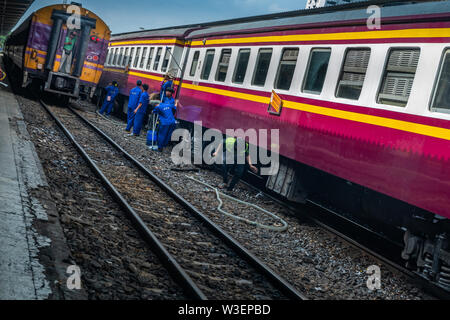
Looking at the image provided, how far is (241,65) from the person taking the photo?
10188 mm

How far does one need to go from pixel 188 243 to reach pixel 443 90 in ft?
12.7

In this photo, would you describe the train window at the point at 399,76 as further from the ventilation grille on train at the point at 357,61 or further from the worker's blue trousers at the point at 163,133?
the worker's blue trousers at the point at 163,133

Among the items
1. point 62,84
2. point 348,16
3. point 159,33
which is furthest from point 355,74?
point 62,84

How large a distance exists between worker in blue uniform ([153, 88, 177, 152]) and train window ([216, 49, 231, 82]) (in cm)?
140

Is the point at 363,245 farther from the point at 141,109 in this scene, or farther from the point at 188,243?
the point at 141,109

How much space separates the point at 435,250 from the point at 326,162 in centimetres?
222

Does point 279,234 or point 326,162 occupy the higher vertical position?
point 326,162

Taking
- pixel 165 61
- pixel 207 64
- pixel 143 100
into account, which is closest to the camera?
pixel 207 64

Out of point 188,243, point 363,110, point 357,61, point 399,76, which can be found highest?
point 357,61

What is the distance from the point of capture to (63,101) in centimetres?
1914

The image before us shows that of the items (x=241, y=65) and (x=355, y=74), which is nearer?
(x=355, y=74)

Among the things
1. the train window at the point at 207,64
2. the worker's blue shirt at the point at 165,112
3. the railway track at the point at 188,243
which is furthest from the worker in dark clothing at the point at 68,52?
the railway track at the point at 188,243

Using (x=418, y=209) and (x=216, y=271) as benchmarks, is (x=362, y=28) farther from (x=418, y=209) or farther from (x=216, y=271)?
(x=216, y=271)
